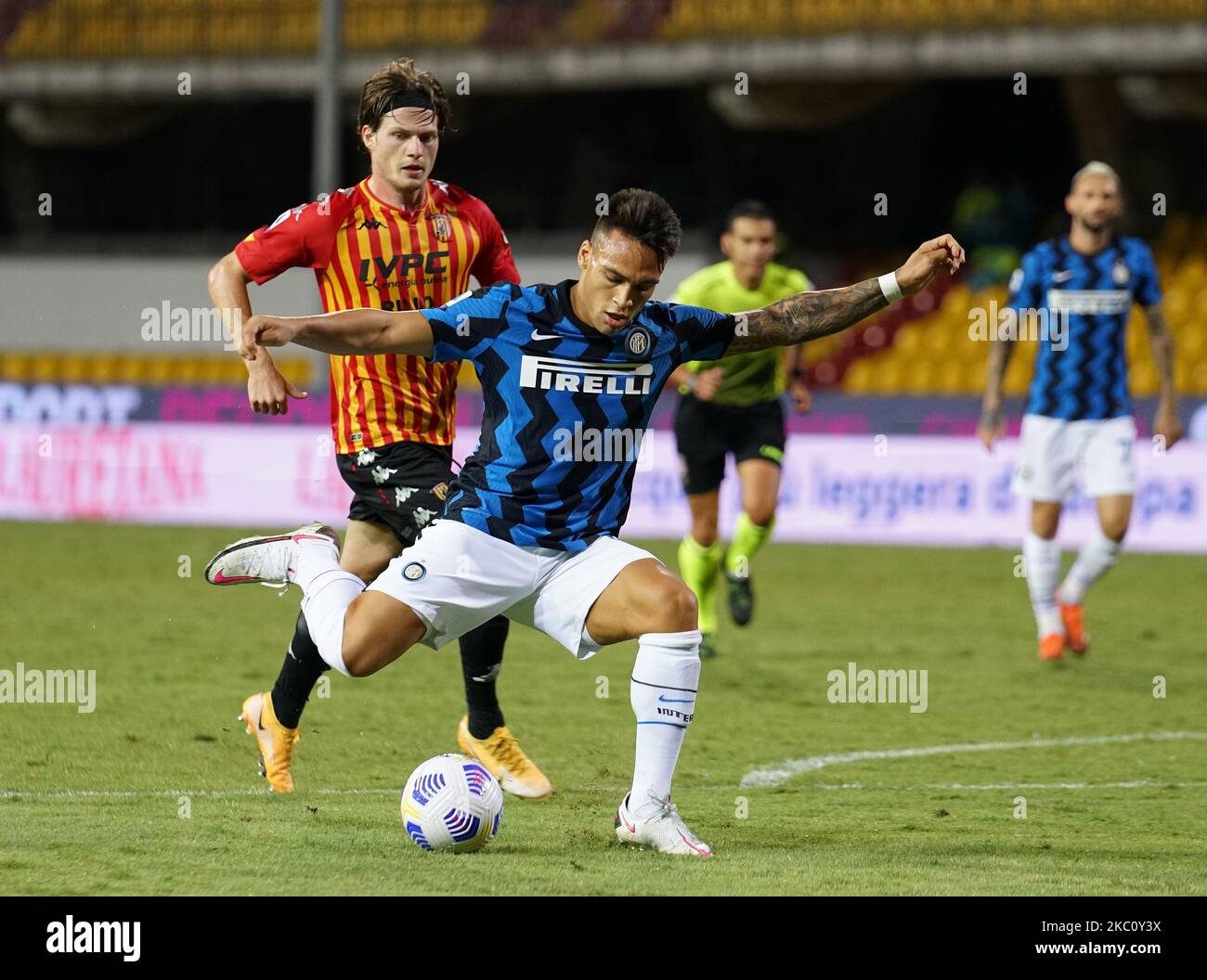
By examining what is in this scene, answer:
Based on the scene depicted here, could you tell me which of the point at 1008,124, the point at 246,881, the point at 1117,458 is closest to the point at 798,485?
the point at 1117,458

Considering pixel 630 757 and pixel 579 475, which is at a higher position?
pixel 579 475

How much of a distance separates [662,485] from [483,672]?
9.71 meters

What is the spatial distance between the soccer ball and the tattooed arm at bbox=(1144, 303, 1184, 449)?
17.9ft

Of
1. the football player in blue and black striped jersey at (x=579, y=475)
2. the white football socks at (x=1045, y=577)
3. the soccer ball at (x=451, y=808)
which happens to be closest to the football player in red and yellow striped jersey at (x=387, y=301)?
the football player in blue and black striped jersey at (x=579, y=475)

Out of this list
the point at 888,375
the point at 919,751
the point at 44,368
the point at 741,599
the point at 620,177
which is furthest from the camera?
the point at 620,177

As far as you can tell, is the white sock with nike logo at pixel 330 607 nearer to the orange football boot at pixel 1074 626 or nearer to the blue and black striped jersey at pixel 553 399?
the blue and black striped jersey at pixel 553 399

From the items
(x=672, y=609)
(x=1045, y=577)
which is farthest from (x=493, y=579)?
(x=1045, y=577)

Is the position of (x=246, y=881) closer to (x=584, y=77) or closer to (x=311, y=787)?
(x=311, y=787)

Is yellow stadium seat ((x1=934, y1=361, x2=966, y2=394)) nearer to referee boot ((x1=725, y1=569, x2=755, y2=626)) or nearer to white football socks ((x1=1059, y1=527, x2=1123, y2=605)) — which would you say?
white football socks ((x1=1059, y1=527, x2=1123, y2=605))

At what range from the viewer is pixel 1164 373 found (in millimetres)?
9773

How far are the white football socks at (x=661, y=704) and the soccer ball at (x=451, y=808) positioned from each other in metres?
0.41

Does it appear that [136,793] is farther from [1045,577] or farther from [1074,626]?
[1074,626]

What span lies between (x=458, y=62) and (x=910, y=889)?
19098mm

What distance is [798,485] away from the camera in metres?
16.0
